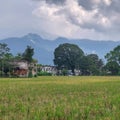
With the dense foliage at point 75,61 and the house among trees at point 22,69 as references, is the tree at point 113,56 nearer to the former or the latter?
the dense foliage at point 75,61

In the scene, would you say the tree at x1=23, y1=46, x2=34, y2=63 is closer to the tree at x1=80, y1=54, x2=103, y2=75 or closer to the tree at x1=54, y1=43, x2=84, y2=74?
the tree at x1=80, y1=54, x2=103, y2=75

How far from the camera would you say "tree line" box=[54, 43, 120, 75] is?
125m

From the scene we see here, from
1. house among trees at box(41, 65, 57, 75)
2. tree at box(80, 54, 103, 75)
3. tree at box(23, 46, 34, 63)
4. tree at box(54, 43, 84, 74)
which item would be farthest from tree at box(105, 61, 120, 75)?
tree at box(23, 46, 34, 63)

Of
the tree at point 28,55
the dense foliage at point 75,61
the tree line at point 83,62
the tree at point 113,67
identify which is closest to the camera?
the tree at point 28,55

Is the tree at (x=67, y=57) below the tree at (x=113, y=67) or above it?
above

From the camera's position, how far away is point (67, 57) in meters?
143

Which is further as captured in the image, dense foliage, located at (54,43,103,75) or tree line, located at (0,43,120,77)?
dense foliage, located at (54,43,103,75)

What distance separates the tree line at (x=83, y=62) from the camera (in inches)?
4904

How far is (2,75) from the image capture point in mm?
92375

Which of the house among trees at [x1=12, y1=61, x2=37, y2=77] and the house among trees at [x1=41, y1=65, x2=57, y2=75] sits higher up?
the house among trees at [x1=41, y1=65, x2=57, y2=75]

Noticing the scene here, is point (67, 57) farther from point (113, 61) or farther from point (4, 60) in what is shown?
point (4, 60)

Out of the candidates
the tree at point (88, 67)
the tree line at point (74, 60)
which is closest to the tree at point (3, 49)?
the tree line at point (74, 60)

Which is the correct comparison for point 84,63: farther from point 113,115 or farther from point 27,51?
point 113,115

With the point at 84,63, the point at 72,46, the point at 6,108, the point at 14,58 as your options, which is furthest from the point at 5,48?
the point at 6,108
